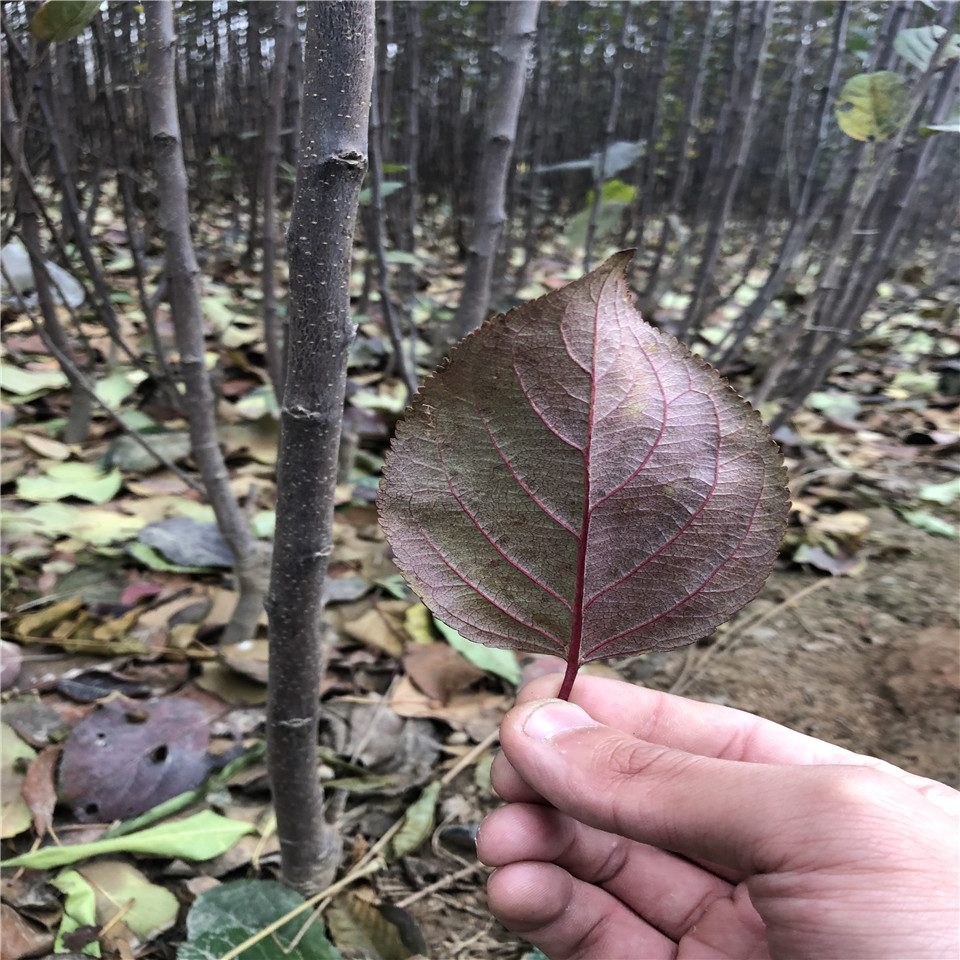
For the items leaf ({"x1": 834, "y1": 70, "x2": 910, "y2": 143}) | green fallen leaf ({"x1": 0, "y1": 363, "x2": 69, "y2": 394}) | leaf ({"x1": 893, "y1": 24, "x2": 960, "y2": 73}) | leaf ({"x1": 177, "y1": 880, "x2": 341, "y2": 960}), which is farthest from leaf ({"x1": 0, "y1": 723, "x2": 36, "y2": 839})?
leaf ({"x1": 893, "y1": 24, "x2": 960, "y2": 73})

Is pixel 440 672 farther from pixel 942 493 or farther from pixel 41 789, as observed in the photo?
pixel 942 493

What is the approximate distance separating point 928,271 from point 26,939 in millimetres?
4625

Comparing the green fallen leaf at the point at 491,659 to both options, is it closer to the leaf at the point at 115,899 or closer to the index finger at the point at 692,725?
the index finger at the point at 692,725

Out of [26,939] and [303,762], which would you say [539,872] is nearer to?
[303,762]

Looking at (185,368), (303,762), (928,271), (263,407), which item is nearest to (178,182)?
(185,368)

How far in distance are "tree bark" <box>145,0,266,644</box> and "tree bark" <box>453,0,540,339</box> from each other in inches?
14.1

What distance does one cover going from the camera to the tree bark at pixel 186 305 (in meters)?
0.69

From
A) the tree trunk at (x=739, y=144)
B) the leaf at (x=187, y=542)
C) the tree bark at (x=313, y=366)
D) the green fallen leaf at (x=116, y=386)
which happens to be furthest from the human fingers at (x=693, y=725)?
the green fallen leaf at (x=116, y=386)

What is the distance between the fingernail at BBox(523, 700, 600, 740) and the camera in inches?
19.7

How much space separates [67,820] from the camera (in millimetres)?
827

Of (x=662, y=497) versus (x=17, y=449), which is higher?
(x=662, y=497)

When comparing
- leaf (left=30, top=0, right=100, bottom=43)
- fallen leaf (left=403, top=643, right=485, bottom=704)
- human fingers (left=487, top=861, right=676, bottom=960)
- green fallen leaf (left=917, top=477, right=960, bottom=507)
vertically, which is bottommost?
fallen leaf (left=403, top=643, right=485, bottom=704)

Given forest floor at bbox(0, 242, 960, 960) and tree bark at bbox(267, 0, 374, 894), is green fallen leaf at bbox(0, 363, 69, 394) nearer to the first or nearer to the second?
forest floor at bbox(0, 242, 960, 960)

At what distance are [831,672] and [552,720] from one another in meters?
0.79
